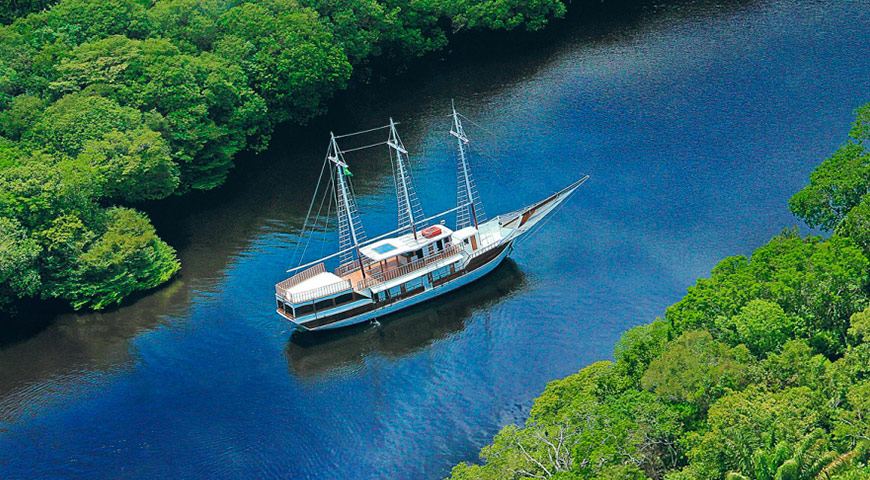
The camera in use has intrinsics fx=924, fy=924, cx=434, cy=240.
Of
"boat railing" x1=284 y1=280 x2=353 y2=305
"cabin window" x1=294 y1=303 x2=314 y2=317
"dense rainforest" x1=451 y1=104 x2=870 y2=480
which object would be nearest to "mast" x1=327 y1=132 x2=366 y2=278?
"boat railing" x1=284 y1=280 x2=353 y2=305

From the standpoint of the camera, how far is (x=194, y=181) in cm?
9962

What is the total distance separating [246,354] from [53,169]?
26358 mm

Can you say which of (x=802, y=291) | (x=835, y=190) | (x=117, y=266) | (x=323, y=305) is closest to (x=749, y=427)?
(x=802, y=291)

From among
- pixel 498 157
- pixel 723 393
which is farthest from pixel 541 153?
pixel 723 393

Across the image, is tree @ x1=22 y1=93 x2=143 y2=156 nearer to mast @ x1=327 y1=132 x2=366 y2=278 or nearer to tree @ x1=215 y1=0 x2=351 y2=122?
tree @ x1=215 y1=0 x2=351 y2=122

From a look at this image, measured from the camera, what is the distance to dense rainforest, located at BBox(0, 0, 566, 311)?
81250mm

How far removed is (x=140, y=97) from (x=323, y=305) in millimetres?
36241

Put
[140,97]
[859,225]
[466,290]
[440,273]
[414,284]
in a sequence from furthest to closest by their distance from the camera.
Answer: [140,97] → [466,290] → [440,273] → [414,284] → [859,225]

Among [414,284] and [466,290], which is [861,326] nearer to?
[466,290]

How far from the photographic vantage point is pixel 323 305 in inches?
2977

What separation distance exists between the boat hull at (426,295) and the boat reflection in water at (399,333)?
1.55 ft

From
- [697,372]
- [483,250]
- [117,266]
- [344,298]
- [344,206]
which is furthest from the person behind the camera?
[344,206]

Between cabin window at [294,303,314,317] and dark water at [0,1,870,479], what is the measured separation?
2484 mm

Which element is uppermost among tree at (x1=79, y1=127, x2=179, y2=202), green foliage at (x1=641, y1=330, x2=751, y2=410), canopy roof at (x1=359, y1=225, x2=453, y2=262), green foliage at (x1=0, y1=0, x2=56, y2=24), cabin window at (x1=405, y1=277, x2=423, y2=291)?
green foliage at (x1=0, y1=0, x2=56, y2=24)
